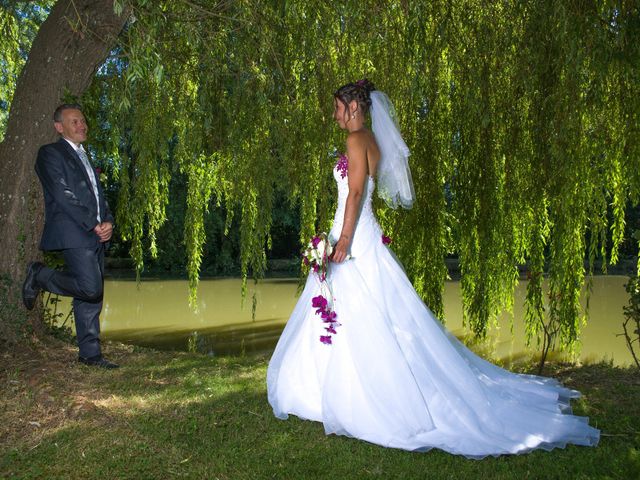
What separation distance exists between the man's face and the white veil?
1.90 meters

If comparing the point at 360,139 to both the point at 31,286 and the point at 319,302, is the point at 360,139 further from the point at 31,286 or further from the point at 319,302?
the point at 31,286

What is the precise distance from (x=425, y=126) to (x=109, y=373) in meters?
2.92

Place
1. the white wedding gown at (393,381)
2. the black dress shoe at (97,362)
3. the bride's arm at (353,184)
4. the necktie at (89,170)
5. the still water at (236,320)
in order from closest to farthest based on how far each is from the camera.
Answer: the white wedding gown at (393,381) < the bride's arm at (353,184) < the necktie at (89,170) < the black dress shoe at (97,362) < the still water at (236,320)

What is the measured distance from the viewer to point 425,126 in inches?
199

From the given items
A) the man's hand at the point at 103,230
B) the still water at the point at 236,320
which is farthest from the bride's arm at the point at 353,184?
the still water at the point at 236,320

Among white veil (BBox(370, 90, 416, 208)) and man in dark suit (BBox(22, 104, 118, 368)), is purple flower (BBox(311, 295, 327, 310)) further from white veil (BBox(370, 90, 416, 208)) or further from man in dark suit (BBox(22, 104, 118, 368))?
man in dark suit (BBox(22, 104, 118, 368))

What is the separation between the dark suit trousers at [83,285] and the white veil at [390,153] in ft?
6.32

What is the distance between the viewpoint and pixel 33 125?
4.59 meters

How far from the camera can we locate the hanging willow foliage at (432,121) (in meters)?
4.49

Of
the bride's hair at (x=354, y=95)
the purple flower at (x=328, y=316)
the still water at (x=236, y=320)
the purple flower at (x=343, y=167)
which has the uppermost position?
the bride's hair at (x=354, y=95)

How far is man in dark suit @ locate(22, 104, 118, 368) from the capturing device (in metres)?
4.15

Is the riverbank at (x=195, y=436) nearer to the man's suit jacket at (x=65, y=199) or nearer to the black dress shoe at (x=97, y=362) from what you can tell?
the black dress shoe at (x=97, y=362)

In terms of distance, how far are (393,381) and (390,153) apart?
1.29 m

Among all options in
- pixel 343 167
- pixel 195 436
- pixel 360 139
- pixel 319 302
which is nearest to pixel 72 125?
pixel 343 167
